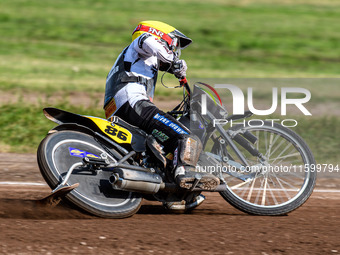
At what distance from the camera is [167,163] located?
6.04 metres

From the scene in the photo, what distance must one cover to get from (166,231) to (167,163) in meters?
0.86

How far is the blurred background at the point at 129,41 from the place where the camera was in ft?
39.8

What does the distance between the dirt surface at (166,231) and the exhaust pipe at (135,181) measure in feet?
1.02

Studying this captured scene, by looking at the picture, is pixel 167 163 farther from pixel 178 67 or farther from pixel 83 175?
pixel 178 67

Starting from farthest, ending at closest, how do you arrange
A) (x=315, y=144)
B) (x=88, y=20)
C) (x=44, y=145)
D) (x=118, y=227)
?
(x=88, y=20) → (x=315, y=144) → (x=44, y=145) → (x=118, y=227)

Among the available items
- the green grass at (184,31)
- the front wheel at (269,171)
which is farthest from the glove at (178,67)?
the green grass at (184,31)

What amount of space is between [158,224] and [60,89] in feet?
32.4

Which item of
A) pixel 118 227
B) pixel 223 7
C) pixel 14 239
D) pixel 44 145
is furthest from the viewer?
pixel 223 7

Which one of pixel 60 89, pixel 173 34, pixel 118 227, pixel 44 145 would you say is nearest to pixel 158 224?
pixel 118 227

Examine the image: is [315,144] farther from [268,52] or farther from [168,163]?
[268,52]

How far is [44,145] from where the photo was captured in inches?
230

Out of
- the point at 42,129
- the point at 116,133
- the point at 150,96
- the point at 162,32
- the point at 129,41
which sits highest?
the point at 129,41

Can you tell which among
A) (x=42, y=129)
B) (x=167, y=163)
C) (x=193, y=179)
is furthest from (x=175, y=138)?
(x=42, y=129)

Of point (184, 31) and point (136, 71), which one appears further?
point (184, 31)
